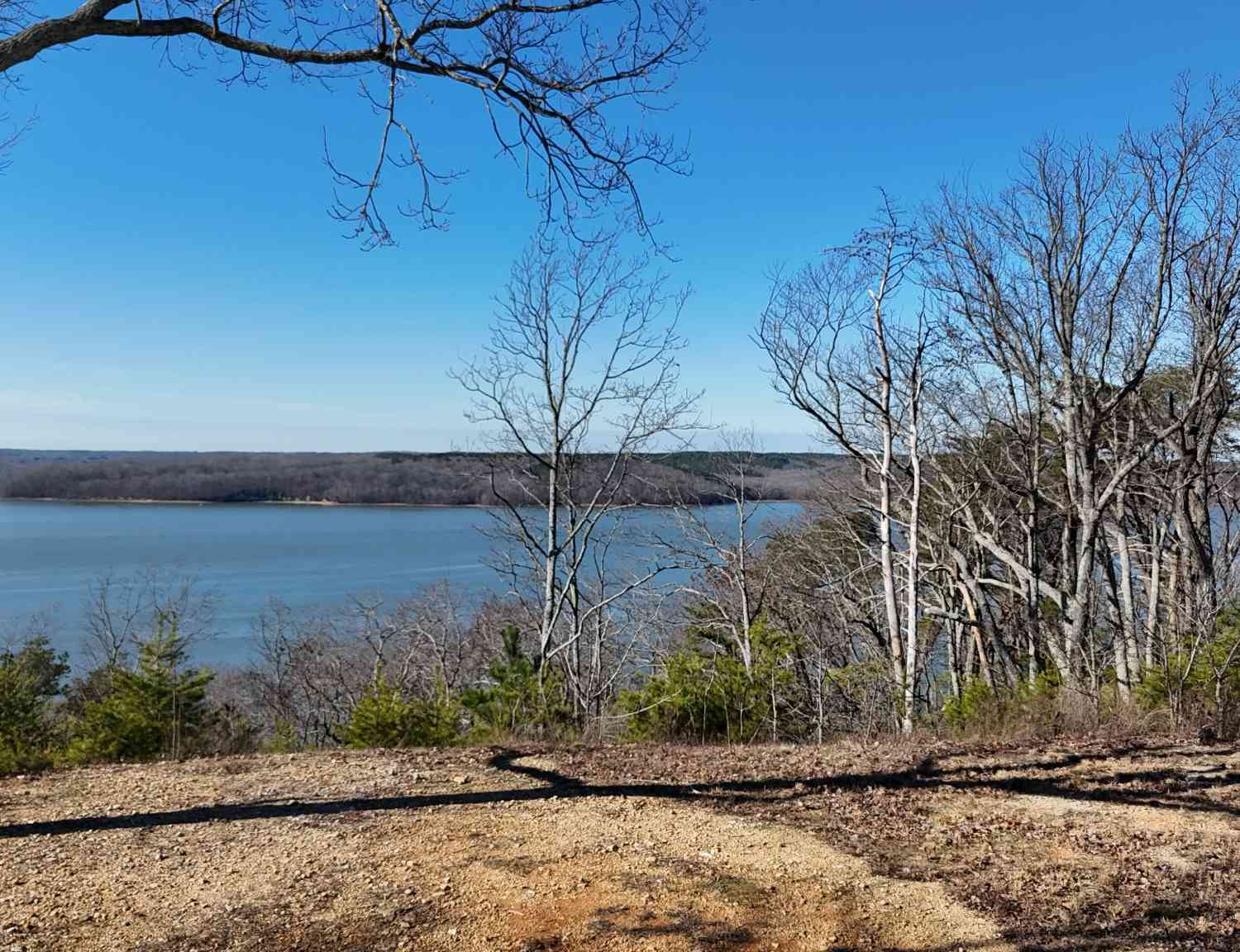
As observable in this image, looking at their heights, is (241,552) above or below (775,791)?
below

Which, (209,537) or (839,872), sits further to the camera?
(209,537)

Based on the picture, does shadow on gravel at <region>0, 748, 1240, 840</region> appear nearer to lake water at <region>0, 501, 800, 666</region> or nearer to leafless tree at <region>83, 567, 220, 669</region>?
lake water at <region>0, 501, 800, 666</region>

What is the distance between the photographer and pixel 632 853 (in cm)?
412

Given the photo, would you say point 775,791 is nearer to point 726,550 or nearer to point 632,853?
point 632,853

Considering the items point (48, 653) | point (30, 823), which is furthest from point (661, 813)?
point (48, 653)

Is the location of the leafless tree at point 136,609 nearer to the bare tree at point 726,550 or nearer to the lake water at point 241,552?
the lake water at point 241,552

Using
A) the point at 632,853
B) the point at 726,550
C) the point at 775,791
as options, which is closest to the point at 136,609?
the point at 726,550

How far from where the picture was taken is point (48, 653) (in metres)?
21.8

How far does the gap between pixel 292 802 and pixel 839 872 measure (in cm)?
289

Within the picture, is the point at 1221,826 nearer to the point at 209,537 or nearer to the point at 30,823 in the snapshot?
the point at 30,823

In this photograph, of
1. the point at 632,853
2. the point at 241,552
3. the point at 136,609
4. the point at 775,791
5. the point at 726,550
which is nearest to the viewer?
the point at 632,853

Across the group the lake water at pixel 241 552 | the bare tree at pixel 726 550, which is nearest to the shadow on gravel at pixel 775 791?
the bare tree at pixel 726 550

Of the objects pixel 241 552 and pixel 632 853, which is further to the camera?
pixel 241 552

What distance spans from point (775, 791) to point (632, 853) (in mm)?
→ 1278
